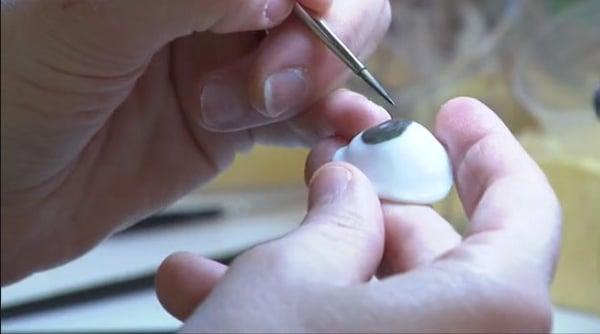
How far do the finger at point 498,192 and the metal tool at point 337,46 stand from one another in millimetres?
71

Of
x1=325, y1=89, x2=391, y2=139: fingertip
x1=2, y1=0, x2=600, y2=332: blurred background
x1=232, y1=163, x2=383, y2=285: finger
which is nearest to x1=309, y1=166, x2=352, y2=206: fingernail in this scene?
x1=232, y1=163, x2=383, y2=285: finger

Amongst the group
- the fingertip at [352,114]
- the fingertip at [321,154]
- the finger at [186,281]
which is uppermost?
the fingertip at [352,114]

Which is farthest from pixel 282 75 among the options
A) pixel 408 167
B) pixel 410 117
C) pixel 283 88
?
pixel 410 117

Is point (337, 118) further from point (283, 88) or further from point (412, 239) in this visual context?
point (412, 239)

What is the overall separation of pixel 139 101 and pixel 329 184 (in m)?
0.30

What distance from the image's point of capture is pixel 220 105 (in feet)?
1.88

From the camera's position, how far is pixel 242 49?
0.62 metres

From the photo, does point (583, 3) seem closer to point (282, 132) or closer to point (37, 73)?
point (282, 132)

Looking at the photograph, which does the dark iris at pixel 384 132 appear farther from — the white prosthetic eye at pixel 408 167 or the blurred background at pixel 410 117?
the blurred background at pixel 410 117

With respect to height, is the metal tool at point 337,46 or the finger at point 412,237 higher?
the metal tool at point 337,46

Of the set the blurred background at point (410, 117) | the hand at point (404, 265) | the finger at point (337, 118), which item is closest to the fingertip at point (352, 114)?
the finger at point (337, 118)

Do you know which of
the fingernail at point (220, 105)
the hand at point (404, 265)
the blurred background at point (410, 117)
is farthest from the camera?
the blurred background at point (410, 117)

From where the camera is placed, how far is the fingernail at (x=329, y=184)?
407mm

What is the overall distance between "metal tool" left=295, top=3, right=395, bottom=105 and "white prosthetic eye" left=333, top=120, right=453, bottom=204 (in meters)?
0.07
